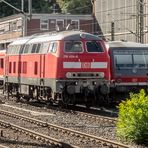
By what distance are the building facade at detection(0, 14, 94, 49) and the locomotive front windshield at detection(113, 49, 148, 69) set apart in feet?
147

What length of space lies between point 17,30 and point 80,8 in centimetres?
2137

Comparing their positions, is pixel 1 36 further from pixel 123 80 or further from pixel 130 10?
pixel 123 80

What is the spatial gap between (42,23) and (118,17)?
1021 cm

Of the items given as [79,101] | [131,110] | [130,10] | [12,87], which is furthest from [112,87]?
[130,10]

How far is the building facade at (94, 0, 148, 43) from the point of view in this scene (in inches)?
2547

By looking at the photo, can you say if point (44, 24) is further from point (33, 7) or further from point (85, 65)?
point (85, 65)

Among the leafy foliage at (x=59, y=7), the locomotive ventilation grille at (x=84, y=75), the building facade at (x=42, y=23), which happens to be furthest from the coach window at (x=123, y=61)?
the leafy foliage at (x=59, y=7)

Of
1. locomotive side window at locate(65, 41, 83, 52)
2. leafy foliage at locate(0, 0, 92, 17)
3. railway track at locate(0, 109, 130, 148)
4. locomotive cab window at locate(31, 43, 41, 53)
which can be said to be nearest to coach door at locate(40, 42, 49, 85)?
locomotive cab window at locate(31, 43, 41, 53)

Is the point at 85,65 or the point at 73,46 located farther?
the point at 73,46

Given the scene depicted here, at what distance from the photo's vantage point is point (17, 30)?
73.2 m

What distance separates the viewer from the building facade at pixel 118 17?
64.7 metres

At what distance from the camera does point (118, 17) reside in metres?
69.6

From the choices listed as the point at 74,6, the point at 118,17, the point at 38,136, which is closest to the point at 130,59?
the point at 38,136

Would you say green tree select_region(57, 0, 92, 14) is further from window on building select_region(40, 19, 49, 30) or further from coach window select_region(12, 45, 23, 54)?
coach window select_region(12, 45, 23, 54)
